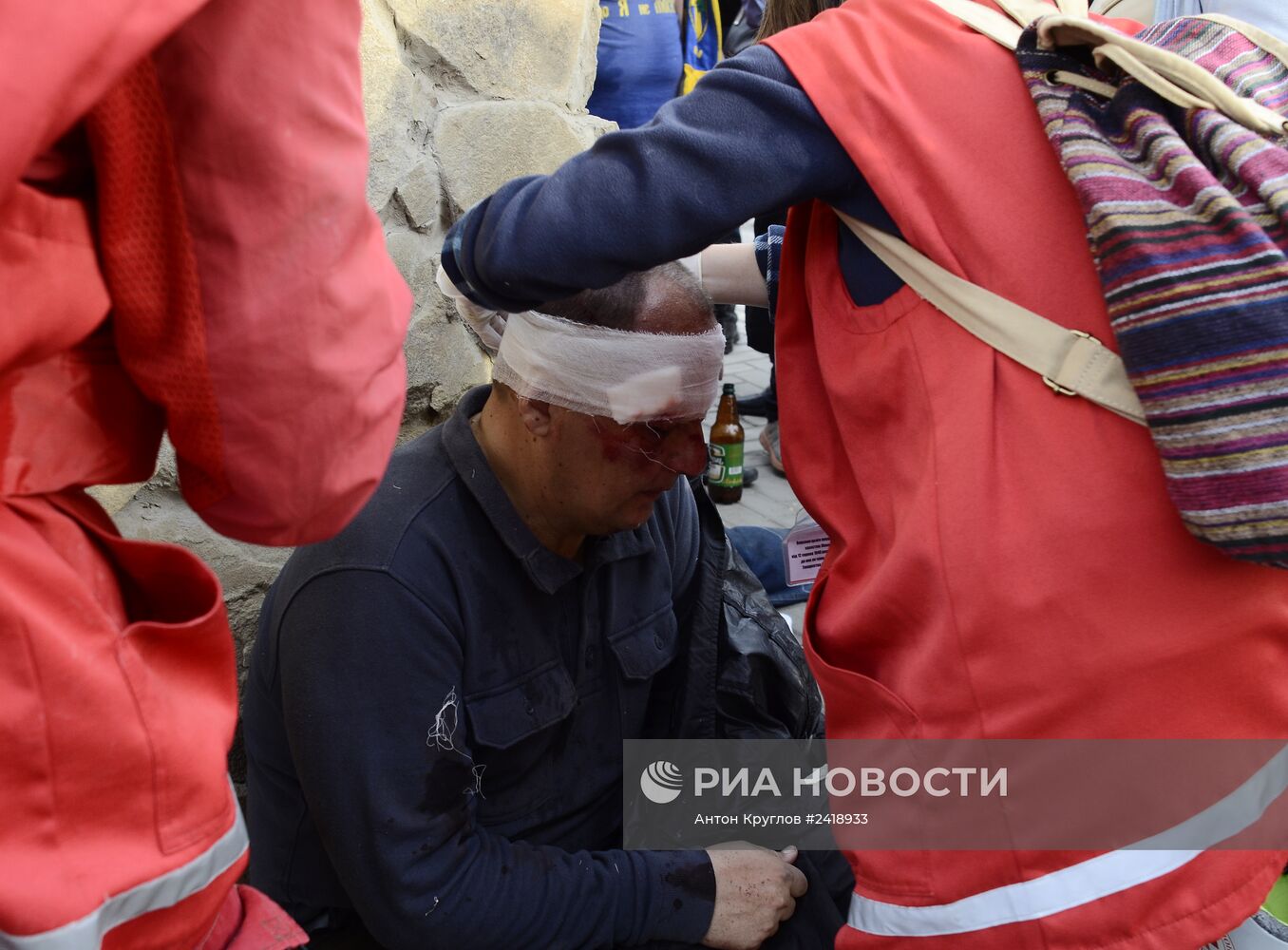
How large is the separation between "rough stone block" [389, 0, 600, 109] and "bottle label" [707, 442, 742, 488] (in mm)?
1769

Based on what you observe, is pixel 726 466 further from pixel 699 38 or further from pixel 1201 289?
pixel 1201 289

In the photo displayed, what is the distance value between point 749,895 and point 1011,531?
112 cm

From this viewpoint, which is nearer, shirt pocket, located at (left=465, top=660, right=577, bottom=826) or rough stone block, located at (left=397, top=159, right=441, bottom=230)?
shirt pocket, located at (left=465, top=660, right=577, bottom=826)

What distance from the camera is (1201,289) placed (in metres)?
0.93

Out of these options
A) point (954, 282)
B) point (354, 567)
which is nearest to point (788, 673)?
point (354, 567)

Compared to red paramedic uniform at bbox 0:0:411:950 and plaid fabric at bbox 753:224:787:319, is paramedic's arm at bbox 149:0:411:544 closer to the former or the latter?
red paramedic uniform at bbox 0:0:411:950

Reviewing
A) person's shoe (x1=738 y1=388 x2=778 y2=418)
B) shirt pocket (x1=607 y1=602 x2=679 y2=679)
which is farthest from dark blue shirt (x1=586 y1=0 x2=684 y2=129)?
shirt pocket (x1=607 y1=602 x2=679 y2=679)

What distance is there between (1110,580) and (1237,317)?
30 centimetres

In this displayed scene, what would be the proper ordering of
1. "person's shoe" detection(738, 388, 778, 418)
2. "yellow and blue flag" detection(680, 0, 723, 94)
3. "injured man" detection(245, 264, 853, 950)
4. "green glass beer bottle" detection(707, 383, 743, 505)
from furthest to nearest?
"yellow and blue flag" detection(680, 0, 723, 94) < "person's shoe" detection(738, 388, 778, 418) < "green glass beer bottle" detection(707, 383, 743, 505) < "injured man" detection(245, 264, 853, 950)

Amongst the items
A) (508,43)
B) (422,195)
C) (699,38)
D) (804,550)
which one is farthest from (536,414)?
(699,38)

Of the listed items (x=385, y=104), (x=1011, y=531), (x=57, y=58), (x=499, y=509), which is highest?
(x=57, y=58)

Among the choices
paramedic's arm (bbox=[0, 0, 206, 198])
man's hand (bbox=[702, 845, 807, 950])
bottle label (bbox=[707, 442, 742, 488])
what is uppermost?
paramedic's arm (bbox=[0, 0, 206, 198])

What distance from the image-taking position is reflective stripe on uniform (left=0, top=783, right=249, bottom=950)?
0.77 meters

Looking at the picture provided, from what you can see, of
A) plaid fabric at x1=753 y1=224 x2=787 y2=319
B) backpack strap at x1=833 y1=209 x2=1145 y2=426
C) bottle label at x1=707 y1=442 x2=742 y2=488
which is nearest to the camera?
backpack strap at x1=833 y1=209 x2=1145 y2=426
